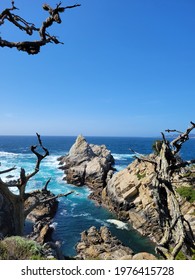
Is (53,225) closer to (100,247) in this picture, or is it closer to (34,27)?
(100,247)

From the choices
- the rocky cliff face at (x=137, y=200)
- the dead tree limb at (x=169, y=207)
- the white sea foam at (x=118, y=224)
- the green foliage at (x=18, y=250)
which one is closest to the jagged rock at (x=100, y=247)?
the rocky cliff face at (x=137, y=200)

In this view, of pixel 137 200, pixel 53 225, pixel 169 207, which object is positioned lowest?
pixel 53 225

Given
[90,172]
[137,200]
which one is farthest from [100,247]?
[90,172]

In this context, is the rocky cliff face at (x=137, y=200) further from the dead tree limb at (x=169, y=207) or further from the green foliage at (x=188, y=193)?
the dead tree limb at (x=169, y=207)

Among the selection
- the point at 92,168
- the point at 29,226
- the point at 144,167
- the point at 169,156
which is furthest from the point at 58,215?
the point at 169,156

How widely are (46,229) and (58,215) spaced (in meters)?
9.56

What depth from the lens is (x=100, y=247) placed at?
27172 mm

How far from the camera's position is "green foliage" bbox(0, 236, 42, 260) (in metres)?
9.60

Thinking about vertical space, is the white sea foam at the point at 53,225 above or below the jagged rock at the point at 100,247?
below

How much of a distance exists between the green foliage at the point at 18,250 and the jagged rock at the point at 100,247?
15.1m

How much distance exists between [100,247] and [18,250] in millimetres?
18718

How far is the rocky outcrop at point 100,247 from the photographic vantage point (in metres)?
25.4
